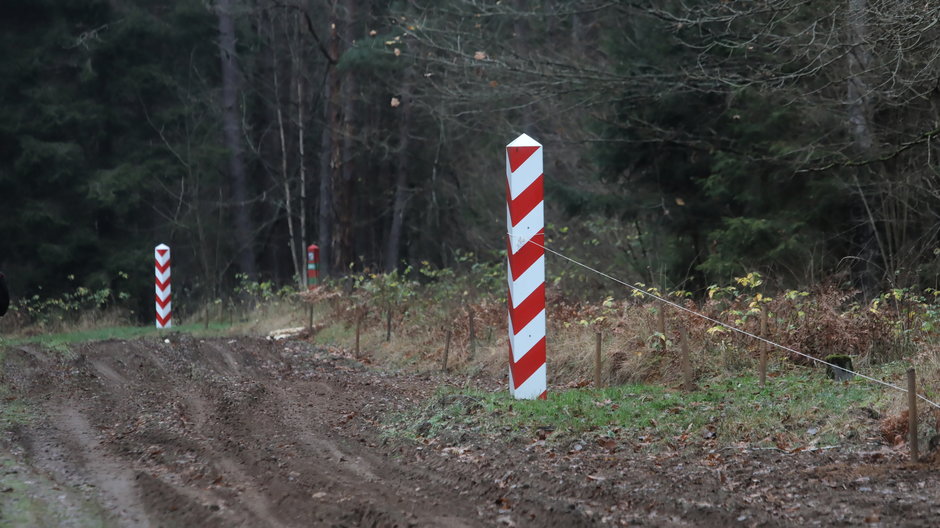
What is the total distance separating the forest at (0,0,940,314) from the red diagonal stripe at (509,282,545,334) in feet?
13.8

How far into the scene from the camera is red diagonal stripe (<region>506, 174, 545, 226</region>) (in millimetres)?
8695

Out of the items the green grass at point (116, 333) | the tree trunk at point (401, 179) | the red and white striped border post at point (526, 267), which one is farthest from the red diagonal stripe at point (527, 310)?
the tree trunk at point (401, 179)

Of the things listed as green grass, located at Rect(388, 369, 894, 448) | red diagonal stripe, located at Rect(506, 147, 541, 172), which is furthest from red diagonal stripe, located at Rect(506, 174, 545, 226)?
green grass, located at Rect(388, 369, 894, 448)

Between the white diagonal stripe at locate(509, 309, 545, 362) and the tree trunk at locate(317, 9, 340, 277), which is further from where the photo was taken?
the tree trunk at locate(317, 9, 340, 277)

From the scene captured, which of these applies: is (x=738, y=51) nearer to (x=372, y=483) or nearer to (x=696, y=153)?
(x=696, y=153)

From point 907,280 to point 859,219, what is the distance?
359 cm

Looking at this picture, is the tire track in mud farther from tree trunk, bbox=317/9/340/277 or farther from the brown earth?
tree trunk, bbox=317/9/340/277

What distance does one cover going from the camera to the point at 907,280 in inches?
479

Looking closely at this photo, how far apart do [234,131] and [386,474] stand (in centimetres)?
3309

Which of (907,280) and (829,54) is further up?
(829,54)

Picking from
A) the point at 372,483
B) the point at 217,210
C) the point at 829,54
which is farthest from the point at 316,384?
the point at 217,210

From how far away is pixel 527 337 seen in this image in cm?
873

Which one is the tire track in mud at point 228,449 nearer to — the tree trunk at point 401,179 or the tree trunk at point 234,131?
the tree trunk at point 401,179

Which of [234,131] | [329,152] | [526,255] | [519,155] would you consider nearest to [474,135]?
[329,152]
